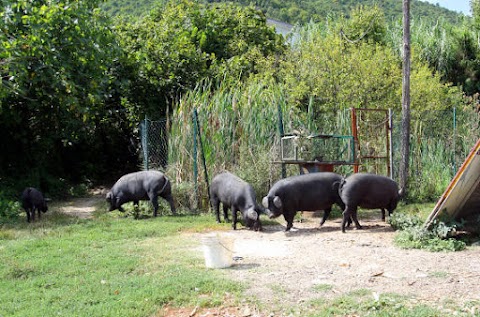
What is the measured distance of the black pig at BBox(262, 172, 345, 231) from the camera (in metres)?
10.5

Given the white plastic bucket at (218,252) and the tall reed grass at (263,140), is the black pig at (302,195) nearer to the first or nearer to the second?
the tall reed grass at (263,140)

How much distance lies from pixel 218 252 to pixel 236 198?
3370mm

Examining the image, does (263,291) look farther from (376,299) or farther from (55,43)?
(55,43)

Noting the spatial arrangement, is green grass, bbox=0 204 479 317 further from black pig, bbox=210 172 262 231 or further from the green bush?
the green bush

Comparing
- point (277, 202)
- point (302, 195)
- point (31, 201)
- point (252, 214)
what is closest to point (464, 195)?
point (302, 195)

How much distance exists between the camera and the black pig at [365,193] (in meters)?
10.2

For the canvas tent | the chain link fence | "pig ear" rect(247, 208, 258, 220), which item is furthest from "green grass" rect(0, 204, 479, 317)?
the chain link fence

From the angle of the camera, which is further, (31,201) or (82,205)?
(82,205)

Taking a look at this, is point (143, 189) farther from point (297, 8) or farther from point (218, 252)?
point (297, 8)

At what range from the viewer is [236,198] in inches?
427

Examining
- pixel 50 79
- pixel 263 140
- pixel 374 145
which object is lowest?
pixel 374 145

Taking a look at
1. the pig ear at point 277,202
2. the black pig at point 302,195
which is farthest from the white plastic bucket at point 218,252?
the black pig at point 302,195

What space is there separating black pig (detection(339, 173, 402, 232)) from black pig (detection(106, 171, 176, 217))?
4.13 m

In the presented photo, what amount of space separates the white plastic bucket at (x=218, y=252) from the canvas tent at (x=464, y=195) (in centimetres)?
303
